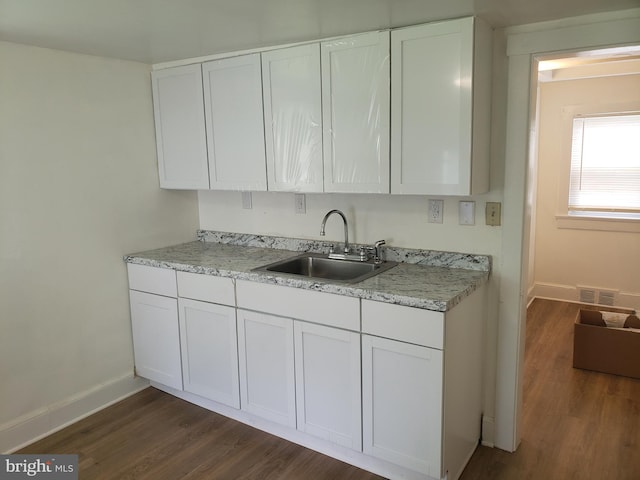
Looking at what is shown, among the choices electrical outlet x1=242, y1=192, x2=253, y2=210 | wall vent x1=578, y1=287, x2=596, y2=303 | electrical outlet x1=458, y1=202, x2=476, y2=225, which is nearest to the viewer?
electrical outlet x1=458, y1=202, x2=476, y2=225

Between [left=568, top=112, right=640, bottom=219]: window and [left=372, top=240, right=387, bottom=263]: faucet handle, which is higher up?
[left=568, top=112, right=640, bottom=219]: window

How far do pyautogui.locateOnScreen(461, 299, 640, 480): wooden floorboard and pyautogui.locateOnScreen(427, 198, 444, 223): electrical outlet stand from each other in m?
1.24

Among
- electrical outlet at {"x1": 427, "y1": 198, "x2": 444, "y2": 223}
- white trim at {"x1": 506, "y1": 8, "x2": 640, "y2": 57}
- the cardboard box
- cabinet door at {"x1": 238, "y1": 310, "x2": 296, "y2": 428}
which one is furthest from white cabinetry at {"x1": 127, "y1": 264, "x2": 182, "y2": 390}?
the cardboard box

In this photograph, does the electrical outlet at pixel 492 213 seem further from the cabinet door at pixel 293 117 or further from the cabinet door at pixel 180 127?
the cabinet door at pixel 180 127

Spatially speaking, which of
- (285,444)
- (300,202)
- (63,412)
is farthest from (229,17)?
(63,412)

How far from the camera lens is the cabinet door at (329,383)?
228cm

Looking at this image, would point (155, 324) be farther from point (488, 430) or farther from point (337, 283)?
point (488, 430)

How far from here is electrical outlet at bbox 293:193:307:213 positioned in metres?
3.05

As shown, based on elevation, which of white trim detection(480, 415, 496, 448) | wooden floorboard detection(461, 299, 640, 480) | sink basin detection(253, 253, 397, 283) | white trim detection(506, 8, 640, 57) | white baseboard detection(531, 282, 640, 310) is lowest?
wooden floorboard detection(461, 299, 640, 480)

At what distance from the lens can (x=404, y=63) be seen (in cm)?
224

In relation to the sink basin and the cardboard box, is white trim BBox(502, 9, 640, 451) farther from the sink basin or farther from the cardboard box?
the cardboard box

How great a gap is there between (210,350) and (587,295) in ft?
12.9

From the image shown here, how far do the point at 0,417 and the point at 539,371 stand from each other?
337cm

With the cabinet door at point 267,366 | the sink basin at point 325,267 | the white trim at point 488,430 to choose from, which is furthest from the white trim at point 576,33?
the white trim at point 488,430
